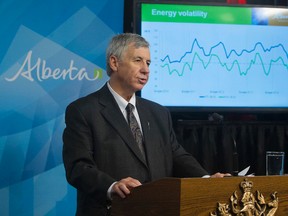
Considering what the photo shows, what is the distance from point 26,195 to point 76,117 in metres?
1.09

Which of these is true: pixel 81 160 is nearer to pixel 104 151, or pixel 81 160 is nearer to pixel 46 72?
pixel 104 151

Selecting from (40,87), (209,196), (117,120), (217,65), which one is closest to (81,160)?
(117,120)

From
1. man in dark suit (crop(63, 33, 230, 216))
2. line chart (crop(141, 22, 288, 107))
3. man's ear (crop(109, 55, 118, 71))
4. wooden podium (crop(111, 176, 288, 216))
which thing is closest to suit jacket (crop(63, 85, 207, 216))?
man in dark suit (crop(63, 33, 230, 216))

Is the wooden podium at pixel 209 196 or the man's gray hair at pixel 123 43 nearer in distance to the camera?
the wooden podium at pixel 209 196

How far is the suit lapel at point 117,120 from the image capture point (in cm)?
299

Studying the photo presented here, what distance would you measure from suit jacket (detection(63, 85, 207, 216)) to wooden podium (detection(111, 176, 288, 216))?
47cm

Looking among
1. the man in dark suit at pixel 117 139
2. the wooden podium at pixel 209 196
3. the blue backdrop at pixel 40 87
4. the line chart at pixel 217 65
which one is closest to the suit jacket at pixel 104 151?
the man in dark suit at pixel 117 139

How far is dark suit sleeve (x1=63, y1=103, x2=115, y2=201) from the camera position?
8.87ft

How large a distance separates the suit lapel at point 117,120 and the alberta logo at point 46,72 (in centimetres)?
93

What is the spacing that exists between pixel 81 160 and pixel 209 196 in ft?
2.76

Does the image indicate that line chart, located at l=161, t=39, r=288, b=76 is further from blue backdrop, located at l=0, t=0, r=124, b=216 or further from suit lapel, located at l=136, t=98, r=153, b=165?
suit lapel, located at l=136, t=98, r=153, b=165

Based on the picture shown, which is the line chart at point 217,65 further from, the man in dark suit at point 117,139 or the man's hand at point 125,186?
the man's hand at point 125,186

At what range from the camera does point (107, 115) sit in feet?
9.97

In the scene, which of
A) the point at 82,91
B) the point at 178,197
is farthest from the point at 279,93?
the point at 178,197
